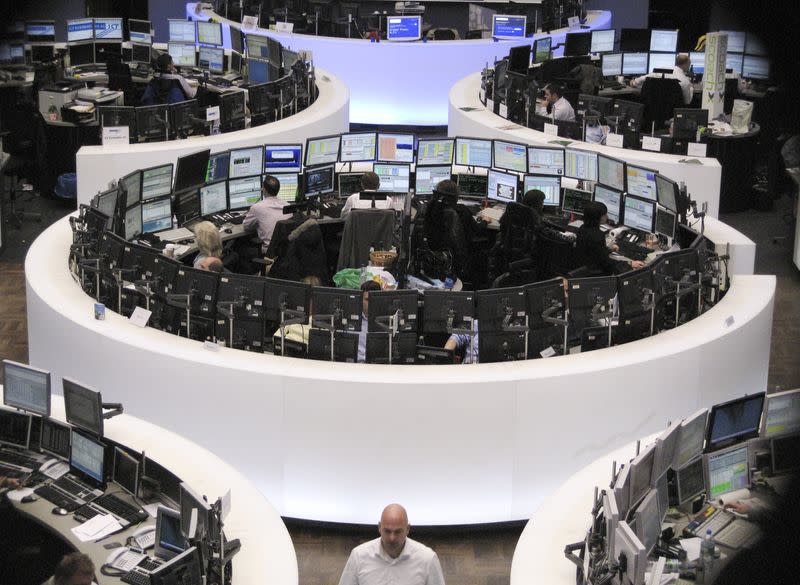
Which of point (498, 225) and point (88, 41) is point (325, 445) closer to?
point (498, 225)

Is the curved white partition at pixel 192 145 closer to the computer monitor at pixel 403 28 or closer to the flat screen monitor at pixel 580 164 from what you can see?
the flat screen monitor at pixel 580 164

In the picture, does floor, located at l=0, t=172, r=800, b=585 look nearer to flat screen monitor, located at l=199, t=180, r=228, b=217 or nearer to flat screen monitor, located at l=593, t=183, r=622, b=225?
flat screen monitor, located at l=593, t=183, r=622, b=225

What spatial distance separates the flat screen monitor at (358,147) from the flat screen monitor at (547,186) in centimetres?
135

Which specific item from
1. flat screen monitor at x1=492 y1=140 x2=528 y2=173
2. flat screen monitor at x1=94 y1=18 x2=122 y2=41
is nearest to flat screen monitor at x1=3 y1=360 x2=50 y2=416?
flat screen monitor at x1=492 y1=140 x2=528 y2=173

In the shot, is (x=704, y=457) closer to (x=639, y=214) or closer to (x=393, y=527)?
(x=393, y=527)

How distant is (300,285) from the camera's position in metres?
5.88

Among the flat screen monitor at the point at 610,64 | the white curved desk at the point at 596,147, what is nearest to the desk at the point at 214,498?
the white curved desk at the point at 596,147

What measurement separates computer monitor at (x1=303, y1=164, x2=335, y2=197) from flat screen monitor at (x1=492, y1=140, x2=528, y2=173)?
1.37 meters

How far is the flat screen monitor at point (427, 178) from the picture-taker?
9297mm

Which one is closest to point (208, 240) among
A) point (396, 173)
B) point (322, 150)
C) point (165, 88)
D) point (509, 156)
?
point (322, 150)

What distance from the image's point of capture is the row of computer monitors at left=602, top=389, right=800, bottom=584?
169 inches

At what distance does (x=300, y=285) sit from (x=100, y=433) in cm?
141

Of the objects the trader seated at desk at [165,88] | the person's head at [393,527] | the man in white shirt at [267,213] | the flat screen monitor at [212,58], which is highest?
the flat screen monitor at [212,58]

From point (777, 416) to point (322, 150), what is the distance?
504cm
